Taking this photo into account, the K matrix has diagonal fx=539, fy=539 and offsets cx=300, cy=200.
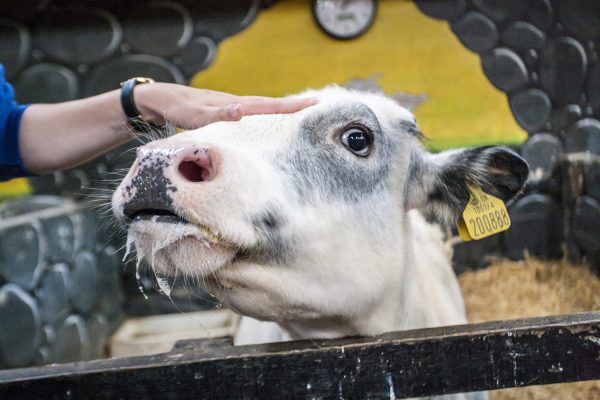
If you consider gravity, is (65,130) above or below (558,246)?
above

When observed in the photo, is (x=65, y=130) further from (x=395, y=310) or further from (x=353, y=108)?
(x=395, y=310)

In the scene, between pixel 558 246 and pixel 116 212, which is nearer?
pixel 116 212

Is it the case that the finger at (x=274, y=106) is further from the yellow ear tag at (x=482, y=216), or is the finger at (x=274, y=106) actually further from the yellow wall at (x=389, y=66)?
the yellow wall at (x=389, y=66)

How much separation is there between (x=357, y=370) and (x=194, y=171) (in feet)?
1.67

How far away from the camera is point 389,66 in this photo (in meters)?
4.41

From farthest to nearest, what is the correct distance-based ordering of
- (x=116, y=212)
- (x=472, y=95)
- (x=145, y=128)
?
(x=472, y=95) < (x=145, y=128) < (x=116, y=212)

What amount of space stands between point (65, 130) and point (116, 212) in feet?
2.32

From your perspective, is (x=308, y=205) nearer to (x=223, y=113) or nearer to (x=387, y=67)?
(x=223, y=113)

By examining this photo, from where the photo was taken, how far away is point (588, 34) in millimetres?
4250

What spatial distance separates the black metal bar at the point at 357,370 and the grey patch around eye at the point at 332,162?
0.38m

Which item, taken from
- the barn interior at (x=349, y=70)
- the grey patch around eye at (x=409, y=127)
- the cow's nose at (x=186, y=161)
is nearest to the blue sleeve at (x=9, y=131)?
the cow's nose at (x=186, y=161)

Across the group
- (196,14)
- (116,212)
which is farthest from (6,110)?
(196,14)

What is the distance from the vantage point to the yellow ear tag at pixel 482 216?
5.24ft

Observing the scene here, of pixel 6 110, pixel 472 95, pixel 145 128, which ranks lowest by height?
pixel 145 128
